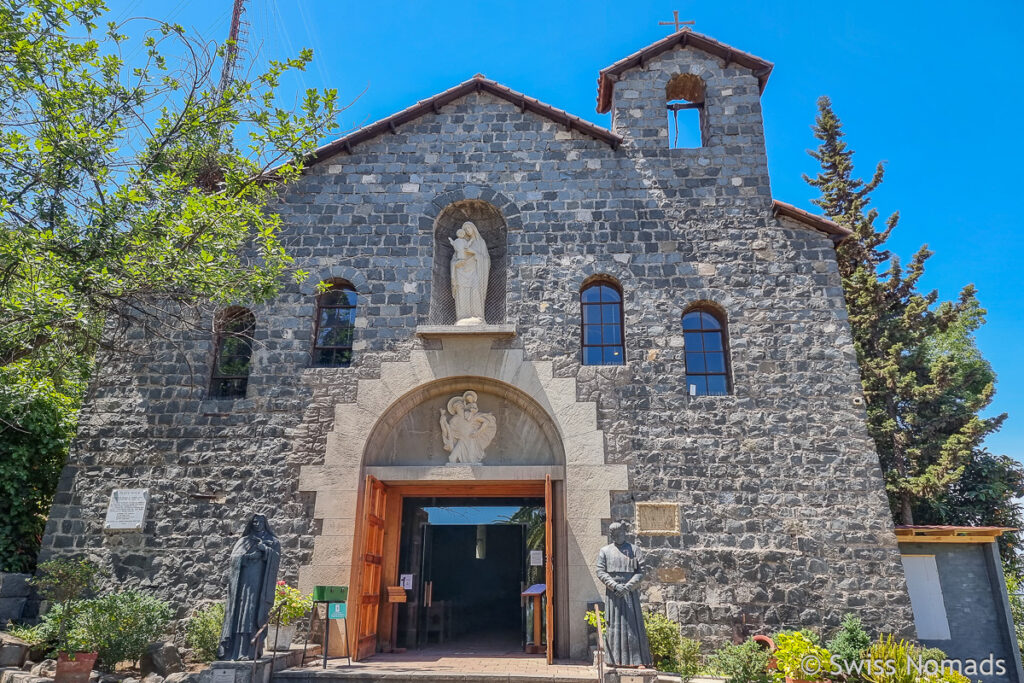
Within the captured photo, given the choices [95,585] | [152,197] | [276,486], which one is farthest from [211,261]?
[95,585]

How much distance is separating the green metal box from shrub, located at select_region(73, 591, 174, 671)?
7.04ft

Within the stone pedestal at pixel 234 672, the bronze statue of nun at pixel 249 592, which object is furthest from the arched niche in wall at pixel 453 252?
the stone pedestal at pixel 234 672

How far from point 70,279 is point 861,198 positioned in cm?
1844

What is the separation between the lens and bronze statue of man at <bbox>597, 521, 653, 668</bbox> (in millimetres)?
7109

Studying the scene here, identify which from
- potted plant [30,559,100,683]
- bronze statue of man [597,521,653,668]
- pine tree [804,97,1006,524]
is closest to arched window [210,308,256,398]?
potted plant [30,559,100,683]

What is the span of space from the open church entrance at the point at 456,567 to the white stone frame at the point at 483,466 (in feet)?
0.89

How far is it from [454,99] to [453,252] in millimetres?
2867

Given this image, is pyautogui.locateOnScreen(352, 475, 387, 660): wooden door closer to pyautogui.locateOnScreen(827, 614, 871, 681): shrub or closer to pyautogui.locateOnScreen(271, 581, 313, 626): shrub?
pyautogui.locateOnScreen(271, 581, 313, 626): shrub

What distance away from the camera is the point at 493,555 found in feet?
53.0

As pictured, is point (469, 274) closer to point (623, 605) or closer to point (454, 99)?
point (454, 99)

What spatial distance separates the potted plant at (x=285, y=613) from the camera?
8.13 metres

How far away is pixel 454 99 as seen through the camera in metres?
11.7

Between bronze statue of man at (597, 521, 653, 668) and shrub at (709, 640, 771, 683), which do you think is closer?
bronze statue of man at (597, 521, 653, 668)

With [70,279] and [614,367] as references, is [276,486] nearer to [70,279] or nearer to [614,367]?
[70,279]
